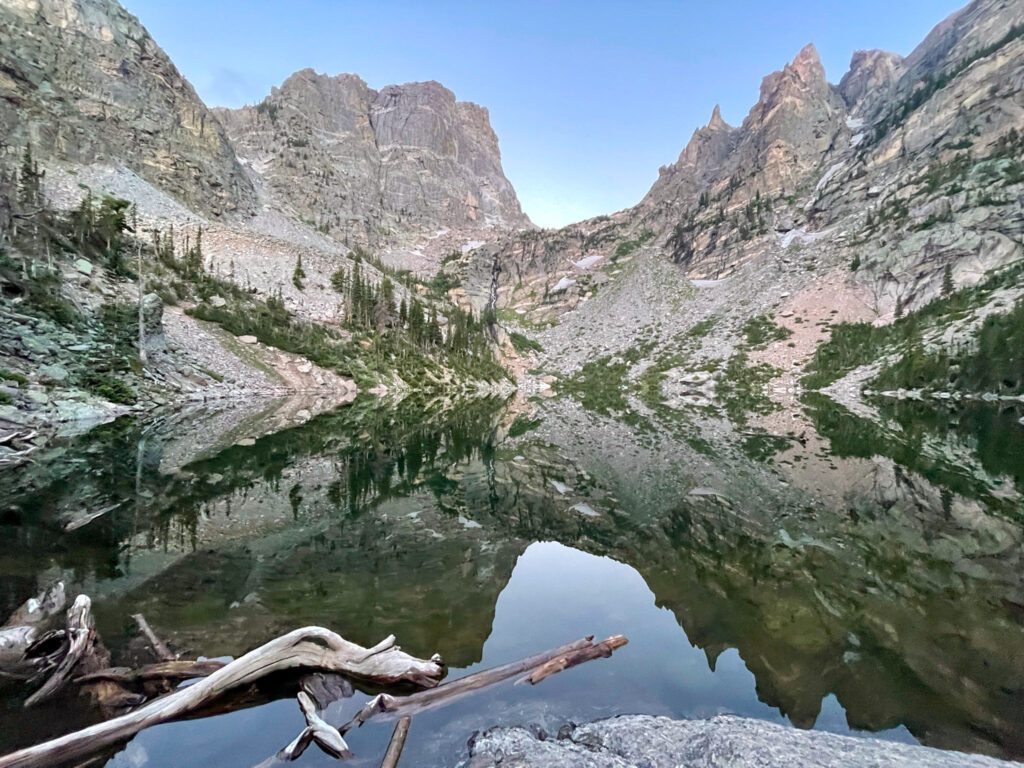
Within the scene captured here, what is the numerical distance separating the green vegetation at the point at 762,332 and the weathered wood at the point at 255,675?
12615 cm

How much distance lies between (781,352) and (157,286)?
383 ft

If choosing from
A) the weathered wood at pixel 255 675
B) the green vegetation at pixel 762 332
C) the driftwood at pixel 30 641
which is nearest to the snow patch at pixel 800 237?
the green vegetation at pixel 762 332

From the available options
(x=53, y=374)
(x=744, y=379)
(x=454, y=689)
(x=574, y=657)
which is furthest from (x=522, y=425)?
(x=744, y=379)

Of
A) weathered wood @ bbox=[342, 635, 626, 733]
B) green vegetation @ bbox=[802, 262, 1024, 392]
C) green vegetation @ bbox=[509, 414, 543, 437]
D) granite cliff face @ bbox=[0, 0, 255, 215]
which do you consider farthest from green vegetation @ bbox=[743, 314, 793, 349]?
granite cliff face @ bbox=[0, 0, 255, 215]

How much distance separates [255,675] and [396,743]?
2.07 m

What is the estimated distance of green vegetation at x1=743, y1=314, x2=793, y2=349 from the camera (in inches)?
4653

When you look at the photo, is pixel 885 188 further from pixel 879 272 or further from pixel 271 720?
pixel 271 720

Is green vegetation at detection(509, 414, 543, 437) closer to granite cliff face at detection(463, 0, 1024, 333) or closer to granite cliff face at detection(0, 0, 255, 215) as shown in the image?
granite cliff face at detection(0, 0, 255, 215)

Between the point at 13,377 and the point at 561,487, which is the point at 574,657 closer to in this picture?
the point at 561,487

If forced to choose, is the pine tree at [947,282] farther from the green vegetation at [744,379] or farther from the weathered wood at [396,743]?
the weathered wood at [396,743]

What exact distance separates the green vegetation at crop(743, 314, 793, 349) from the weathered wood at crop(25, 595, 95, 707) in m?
128

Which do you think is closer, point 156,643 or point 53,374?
point 156,643

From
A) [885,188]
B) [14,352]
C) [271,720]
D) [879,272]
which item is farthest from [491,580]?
[885,188]

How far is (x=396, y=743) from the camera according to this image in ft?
16.8
